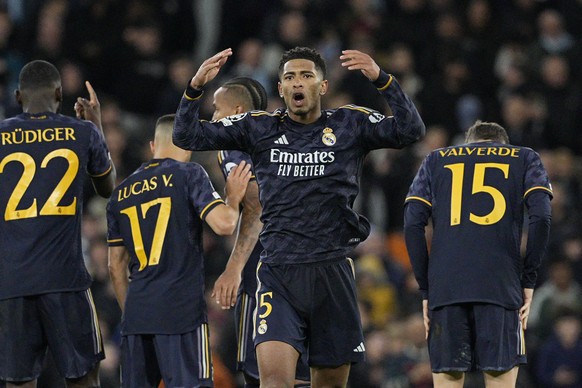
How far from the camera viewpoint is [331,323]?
8.15 metres

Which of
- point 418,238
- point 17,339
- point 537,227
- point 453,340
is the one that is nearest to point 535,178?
point 537,227

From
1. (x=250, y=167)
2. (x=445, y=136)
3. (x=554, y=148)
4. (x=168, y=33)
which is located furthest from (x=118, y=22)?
(x=250, y=167)

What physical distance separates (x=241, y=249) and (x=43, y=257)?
4.22 ft

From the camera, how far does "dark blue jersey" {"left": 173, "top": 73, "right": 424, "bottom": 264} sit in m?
8.13

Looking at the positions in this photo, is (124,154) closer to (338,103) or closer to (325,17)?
(338,103)

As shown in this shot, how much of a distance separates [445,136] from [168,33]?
14.5 feet

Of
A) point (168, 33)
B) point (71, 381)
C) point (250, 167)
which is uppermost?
point (168, 33)

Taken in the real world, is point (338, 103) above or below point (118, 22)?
below

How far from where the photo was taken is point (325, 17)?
17547 millimetres

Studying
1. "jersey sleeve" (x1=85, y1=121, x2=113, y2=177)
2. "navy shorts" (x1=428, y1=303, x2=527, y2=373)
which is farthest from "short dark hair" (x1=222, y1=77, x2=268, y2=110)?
"navy shorts" (x1=428, y1=303, x2=527, y2=373)

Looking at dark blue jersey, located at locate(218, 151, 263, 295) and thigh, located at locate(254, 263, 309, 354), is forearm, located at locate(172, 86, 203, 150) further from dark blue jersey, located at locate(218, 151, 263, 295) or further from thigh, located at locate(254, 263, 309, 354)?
thigh, located at locate(254, 263, 309, 354)

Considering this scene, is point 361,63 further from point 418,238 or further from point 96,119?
point 96,119

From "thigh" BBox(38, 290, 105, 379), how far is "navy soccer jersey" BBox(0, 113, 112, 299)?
3.2 inches

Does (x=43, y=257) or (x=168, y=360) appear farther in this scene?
(x=43, y=257)
